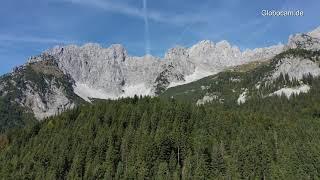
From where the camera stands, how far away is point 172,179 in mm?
152125

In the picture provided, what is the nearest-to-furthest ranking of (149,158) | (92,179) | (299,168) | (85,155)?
(299,168) < (92,179) < (149,158) < (85,155)

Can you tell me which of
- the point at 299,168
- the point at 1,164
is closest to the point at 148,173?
the point at 299,168

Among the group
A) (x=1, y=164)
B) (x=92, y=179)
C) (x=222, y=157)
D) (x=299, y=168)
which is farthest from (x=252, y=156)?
(x=1, y=164)

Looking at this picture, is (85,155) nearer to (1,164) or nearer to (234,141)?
(1,164)

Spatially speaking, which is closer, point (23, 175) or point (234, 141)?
point (23, 175)

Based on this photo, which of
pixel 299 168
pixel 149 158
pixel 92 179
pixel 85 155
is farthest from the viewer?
pixel 85 155

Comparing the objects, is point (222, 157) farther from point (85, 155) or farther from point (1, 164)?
point (1, 164)

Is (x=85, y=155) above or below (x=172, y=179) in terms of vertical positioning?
above

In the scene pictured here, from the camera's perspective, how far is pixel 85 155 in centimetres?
18750

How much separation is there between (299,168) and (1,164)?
127m

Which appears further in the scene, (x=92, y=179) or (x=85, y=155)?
(x=85, y=155)

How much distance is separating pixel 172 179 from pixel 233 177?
20963 mm

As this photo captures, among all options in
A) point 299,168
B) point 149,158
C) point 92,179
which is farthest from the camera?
point 149,158

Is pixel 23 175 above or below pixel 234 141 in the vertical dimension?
below
